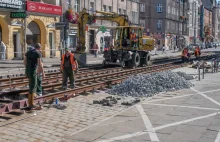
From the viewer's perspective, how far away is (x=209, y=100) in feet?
39.8

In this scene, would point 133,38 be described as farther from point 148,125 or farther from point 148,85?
point 148,125

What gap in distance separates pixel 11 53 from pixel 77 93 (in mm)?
18850

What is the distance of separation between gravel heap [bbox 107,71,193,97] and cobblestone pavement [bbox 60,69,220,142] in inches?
27.9

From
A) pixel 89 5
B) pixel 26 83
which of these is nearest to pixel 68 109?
pixel 26 83

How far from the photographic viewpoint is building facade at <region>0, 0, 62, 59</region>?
2925 cm

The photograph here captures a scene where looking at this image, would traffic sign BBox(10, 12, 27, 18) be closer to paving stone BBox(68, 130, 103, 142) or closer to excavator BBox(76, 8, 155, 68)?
excavator BBox(76, 8, 155, 68)

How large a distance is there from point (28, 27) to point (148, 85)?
22047 mm

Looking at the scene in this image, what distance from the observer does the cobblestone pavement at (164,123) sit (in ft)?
24.9

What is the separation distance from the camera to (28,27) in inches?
1309

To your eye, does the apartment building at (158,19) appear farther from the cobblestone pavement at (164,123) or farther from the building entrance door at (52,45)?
the cobblestone pavement at (164,123)

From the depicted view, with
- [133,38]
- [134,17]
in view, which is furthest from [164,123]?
[134,17]

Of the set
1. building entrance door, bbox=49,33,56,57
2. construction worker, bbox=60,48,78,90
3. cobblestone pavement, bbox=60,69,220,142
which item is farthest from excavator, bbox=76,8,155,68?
cobblestone pavement, bbox=60,69,220,142

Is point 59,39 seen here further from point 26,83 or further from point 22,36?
point 26,83

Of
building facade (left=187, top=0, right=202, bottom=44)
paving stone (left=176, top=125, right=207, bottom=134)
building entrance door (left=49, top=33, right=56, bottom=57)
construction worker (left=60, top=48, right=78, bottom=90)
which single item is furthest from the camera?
building facade (left=187, top=0, right=202, bottom=44)
